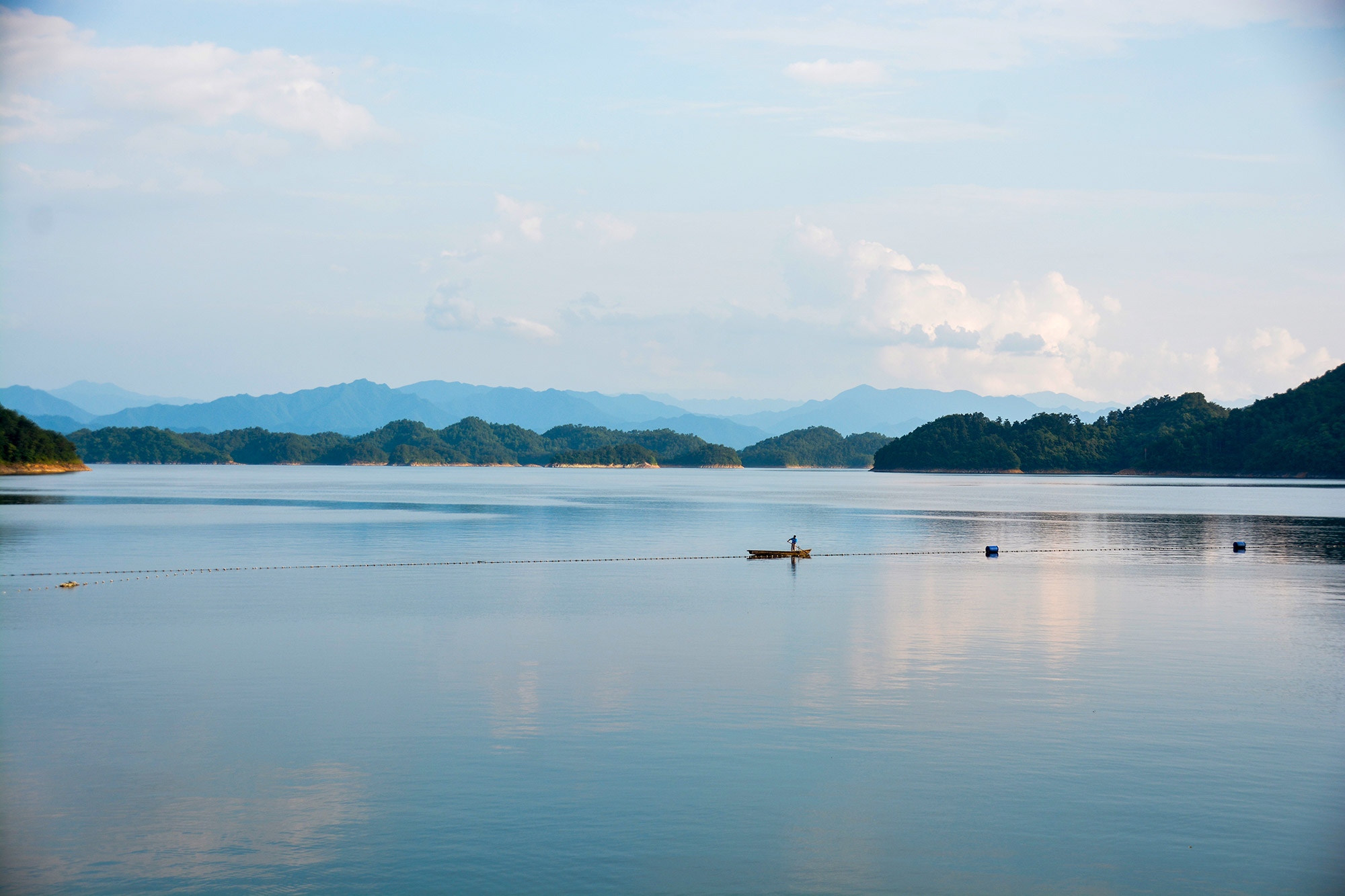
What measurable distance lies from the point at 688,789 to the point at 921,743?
5.38 metres

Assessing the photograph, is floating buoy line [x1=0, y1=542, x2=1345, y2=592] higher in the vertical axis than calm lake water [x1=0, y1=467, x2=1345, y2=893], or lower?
higher

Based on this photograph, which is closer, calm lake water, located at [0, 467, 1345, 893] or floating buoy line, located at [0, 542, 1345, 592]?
calm lake water, located at [0, 467, 1345, 893]

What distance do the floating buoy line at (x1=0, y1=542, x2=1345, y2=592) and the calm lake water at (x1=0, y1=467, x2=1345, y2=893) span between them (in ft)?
4.02

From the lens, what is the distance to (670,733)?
21.0 metres

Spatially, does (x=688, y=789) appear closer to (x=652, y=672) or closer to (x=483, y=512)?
(x=652, y=672)

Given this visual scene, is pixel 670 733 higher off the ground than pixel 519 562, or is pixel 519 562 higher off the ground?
pixel 519 562

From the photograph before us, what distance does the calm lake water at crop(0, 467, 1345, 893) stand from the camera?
14625mm

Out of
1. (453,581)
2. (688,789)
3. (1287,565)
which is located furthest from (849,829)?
(1287,565)

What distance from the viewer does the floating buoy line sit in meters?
48.7

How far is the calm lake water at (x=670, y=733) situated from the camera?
1462cm

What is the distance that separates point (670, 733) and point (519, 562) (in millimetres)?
37322

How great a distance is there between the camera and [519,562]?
188 ft

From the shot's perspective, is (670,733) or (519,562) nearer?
(670,733)

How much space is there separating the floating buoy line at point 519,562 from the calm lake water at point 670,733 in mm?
1224
